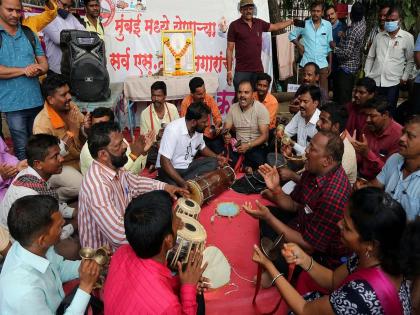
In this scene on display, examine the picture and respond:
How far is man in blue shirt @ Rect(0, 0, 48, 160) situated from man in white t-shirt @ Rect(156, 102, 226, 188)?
153 centimetres

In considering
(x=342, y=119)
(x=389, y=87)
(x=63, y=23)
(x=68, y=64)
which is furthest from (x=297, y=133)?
(x=63, y=23)

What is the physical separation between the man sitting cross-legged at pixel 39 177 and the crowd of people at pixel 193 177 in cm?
1

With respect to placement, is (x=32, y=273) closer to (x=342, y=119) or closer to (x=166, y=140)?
(x=166, y=140)

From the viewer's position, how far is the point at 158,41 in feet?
22.7

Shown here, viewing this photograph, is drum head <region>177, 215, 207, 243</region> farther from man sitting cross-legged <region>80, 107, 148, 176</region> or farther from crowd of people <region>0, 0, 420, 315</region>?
man sitting cross-legged <region>80, 107, 148, 176</region>

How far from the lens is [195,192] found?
157 inches

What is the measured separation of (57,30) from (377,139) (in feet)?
14.4

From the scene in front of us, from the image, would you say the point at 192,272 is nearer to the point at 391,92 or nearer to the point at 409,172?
the point at 409,172

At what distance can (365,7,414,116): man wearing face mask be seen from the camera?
570cm

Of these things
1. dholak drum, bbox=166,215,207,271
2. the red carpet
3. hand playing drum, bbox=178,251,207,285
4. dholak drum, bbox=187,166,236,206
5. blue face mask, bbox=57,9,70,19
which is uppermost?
blue face mask, bbox=57,9,70,19

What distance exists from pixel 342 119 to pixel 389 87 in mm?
2546

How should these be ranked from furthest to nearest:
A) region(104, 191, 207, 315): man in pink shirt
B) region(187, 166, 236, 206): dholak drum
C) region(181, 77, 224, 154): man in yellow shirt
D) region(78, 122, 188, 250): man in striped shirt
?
1. region(181, 77, 224, 154): man in yellow shirt
2. region(187, 166, 236, 206): dholak drum
3. region(78, 122, 188, 250): man in striped shirt
4. region(104, 191, 207, 315): man in pink shirt

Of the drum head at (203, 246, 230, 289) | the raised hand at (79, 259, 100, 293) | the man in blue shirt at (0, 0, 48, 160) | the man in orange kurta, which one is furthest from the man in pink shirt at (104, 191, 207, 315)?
the man in blue shirt at (0, 0, 48, 160)

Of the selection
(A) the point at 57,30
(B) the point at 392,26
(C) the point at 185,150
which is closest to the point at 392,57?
(B) the point at 392,26
